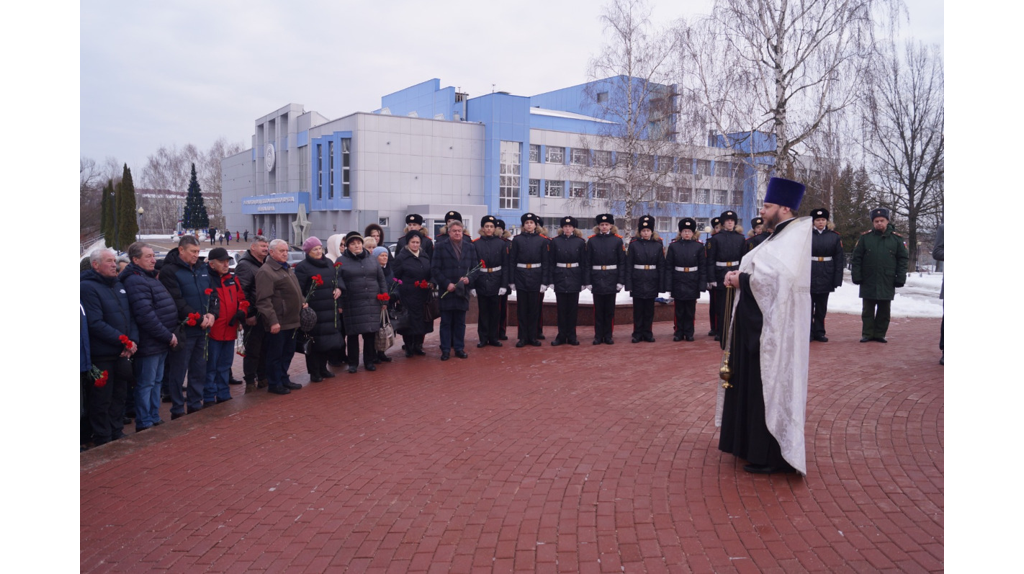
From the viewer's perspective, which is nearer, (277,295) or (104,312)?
(104,312)

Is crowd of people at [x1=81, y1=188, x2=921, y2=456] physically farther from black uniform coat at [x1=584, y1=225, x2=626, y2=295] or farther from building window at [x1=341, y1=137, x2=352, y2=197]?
building window at [x1=341, y1=137, x2=352, y2=197]

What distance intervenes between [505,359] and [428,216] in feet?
126

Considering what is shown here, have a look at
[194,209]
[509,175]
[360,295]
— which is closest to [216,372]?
[360,295]

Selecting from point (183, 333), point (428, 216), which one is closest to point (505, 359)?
point (183, 333)

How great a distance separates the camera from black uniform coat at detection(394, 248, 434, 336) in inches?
412

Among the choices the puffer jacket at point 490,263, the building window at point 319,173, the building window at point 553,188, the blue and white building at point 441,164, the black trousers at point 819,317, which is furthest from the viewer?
the building window at point 553,188

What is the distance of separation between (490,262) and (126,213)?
44466 millimetres

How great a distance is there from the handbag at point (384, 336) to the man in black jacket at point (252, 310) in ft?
5.08

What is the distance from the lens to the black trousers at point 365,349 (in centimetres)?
967

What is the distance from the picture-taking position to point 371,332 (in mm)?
9602

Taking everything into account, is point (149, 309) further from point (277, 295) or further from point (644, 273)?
point (644, 273)

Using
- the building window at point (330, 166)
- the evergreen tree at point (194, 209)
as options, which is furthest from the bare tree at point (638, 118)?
the evergreen tree at point (194, 209)

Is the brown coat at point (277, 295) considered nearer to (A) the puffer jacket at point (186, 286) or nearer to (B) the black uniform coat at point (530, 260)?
(A) the puffer jacket at point (186, 286)

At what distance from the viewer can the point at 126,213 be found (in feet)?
154
